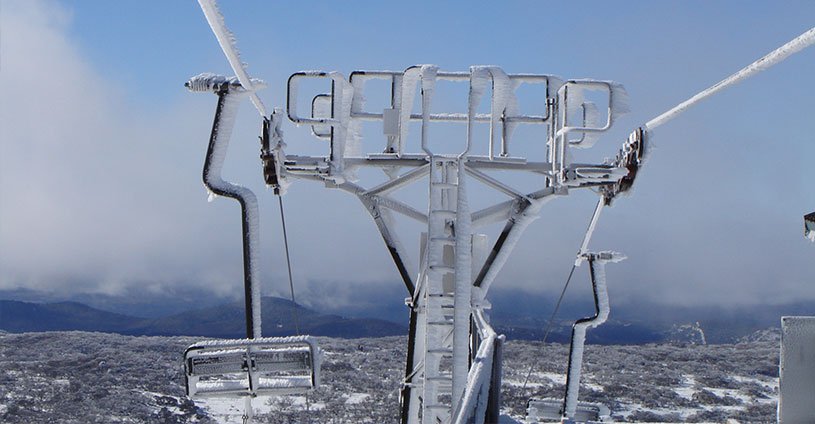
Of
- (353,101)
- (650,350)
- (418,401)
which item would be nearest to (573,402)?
(418,401)

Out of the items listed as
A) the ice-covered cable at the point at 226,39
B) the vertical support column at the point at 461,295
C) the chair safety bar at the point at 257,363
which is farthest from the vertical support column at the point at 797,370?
the ice-covered cable at the point at 226,39

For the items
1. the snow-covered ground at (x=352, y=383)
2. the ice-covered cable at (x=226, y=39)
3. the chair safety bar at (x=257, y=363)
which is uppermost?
the ice-covered cable at (x=226, y=39)

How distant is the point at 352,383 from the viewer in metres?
35.1

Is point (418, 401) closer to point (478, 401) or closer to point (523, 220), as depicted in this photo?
point (523, 220)

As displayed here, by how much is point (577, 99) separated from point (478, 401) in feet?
22.9

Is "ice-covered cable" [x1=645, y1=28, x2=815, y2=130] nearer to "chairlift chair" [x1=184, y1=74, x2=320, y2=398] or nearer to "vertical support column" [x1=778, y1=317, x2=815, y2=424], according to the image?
"vertical support column" [x1=778, y1=317, x2=815, y2=424]

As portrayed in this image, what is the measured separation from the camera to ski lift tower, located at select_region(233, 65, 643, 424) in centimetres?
1114

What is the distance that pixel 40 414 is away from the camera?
30.0 meters

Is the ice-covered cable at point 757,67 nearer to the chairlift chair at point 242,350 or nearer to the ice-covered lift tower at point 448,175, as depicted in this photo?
the ice-covered lift tower at point 448,175

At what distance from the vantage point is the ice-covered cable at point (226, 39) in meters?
6.90

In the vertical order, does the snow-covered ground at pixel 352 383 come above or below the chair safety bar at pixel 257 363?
below

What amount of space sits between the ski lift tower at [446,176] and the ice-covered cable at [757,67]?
1108mm

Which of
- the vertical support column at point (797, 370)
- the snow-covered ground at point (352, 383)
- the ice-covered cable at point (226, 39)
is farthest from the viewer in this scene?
the snow-covered ground at point (352, 383)

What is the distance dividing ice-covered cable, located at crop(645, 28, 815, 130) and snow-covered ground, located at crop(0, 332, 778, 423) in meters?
16.6
